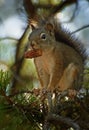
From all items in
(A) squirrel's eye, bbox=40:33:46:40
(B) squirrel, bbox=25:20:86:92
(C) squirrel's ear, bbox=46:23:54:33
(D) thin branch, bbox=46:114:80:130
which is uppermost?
(C) squirrel's ear, bbox=46:23:54:33

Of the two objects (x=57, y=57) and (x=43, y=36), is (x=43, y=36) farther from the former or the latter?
(x=57, y=57)

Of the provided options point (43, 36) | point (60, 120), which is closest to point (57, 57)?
point (43, 36)

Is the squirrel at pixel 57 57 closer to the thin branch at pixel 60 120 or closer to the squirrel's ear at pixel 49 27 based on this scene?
the squirrel's ear at pixel 49 27

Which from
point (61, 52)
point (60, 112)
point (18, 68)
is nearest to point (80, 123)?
point (60, 112)

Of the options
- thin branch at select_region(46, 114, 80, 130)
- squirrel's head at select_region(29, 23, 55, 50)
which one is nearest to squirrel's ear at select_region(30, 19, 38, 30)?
squirrel's head at select_region(29, 23, 55, 50)

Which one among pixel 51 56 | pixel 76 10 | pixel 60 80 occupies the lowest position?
pixel 60 80

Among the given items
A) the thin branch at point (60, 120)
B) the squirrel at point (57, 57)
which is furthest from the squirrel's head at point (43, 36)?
the thin branch at point (60, 120)

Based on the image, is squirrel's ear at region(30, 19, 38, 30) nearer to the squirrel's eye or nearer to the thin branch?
the squirrel's eye

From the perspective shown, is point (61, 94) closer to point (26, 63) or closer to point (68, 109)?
point (68, 109)
